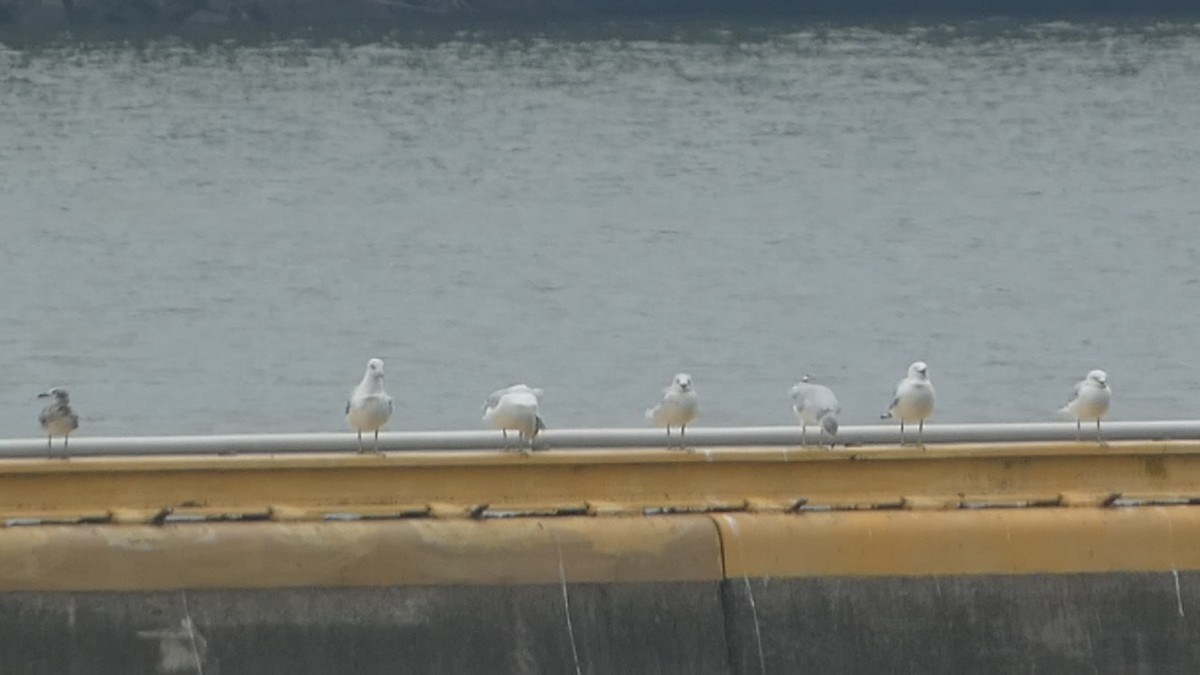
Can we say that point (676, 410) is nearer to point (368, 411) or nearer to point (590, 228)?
point (368, 411)

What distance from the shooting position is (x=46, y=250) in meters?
44.2

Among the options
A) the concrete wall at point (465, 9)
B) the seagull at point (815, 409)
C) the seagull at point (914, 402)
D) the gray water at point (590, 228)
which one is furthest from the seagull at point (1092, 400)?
the concrete wall at point (465, 9)

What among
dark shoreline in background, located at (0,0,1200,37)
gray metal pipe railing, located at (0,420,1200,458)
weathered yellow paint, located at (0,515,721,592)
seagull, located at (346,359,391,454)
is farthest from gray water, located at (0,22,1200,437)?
weathered yellow paint, located at (0,515,721,592)

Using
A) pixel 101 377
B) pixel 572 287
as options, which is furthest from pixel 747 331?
pixel 101 377

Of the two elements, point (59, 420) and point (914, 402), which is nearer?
point (59, 420)

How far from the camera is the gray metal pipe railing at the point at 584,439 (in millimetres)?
12672

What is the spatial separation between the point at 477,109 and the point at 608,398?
32340 mm

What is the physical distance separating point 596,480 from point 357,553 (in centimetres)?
116

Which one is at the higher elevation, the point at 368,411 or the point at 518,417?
the point at 368,411

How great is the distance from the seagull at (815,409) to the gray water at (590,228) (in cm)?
1579

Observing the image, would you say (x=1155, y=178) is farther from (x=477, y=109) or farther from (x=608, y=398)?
(x=608, y=398)

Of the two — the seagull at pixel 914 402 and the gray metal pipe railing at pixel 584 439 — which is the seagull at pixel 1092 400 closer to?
the gray metal pipe railing at pixel 584 439

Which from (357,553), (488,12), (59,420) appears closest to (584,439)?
(357,553)

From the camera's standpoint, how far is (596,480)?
41.5 feet
